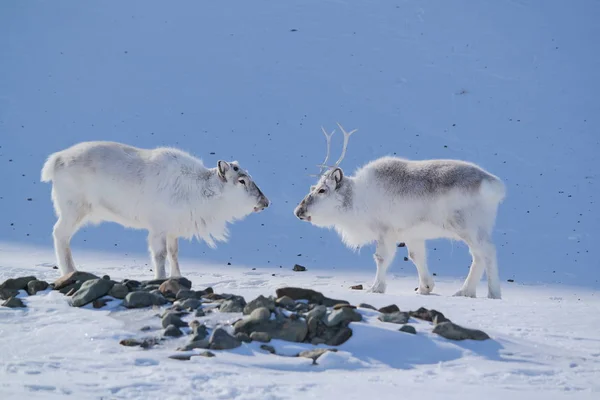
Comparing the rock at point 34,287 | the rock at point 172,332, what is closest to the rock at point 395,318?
the rock at point 172,332

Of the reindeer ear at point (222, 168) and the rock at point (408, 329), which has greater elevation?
the reindeer ear at point (222, 168)

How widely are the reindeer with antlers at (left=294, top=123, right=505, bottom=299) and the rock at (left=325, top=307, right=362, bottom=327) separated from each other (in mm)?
→ 3013

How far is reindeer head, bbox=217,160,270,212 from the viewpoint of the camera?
997 cm

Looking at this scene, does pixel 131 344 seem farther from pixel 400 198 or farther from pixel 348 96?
pixel 348 96

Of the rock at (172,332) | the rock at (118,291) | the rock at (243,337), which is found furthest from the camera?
the rock at (118,291)

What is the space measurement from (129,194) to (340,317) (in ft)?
13.0

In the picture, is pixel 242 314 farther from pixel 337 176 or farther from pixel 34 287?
pixel 337 176

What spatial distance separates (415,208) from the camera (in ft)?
31.2

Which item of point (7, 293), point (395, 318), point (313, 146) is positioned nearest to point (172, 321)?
point (395, 318)

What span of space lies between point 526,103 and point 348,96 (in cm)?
444

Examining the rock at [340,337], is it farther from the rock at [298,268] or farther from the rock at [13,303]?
the rock at [298,268]

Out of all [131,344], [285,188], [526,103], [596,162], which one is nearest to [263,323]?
[131,344]

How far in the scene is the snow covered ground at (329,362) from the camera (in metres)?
5.00

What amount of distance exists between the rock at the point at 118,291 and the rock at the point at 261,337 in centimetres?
178
